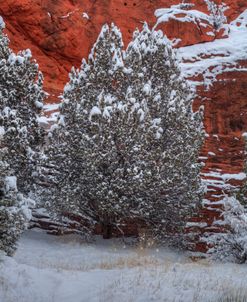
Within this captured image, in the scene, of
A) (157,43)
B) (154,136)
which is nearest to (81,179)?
(154,136)

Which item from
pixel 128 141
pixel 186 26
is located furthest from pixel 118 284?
pixel 186 26

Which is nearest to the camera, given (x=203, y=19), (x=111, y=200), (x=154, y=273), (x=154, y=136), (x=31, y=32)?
(x=154, y=273)

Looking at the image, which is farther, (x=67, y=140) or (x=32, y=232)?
(x=32, y=232)

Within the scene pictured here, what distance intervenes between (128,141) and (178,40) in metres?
19.8

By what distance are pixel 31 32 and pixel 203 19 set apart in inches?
490

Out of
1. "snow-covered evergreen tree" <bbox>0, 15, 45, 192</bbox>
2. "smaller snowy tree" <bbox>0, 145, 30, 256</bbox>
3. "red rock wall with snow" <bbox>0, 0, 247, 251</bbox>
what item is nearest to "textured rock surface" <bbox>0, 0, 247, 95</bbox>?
"red rock wall with snow" <bbox>0, 0, 247, 251</bbox>

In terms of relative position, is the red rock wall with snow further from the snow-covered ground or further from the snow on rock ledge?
the snow-covered ground

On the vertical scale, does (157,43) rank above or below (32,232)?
above

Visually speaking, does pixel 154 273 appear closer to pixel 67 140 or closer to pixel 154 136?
pixel 154 136

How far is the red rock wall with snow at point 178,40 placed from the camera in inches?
1095

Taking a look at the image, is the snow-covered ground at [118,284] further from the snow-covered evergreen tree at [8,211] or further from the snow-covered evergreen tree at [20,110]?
the snow-covered evergreen tree at [20,110]

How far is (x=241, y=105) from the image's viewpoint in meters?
28.1

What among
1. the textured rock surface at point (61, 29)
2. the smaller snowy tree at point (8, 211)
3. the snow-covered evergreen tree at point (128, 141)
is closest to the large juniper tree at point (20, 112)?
the snow-covered evergreen tree at point (128, 141)

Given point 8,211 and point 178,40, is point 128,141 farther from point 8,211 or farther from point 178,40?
point 178,40
